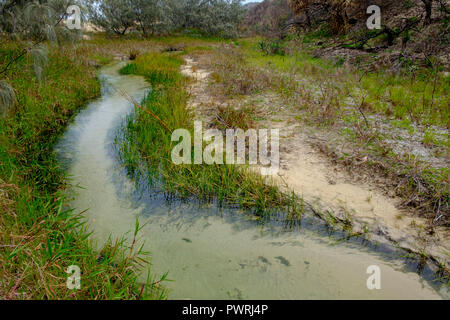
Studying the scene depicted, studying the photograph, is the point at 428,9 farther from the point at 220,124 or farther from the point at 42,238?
the point at 42,238

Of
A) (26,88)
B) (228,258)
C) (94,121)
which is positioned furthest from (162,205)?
(26,88)

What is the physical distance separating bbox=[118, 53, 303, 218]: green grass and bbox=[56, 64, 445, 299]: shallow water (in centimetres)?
17

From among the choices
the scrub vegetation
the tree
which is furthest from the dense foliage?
the tree

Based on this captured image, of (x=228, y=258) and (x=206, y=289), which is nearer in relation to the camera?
(x=206, y=289)

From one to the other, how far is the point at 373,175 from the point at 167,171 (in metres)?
2.42

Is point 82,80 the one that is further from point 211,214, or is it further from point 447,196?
point 447,196

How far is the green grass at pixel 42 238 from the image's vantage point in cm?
188

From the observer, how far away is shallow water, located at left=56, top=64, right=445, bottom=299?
6.72 ft

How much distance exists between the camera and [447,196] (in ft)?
8.85

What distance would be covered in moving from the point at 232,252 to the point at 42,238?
1516 mm

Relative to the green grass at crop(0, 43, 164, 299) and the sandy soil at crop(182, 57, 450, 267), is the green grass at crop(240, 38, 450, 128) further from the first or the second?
the green grass at crop(0, 43, 164, 299)

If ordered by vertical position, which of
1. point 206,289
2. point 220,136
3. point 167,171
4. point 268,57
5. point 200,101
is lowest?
point 206,289

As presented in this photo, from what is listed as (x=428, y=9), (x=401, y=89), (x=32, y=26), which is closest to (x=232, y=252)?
(x=32, y=26)

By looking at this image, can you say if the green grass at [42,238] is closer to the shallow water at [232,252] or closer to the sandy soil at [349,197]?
the shallow water at [232,252]
